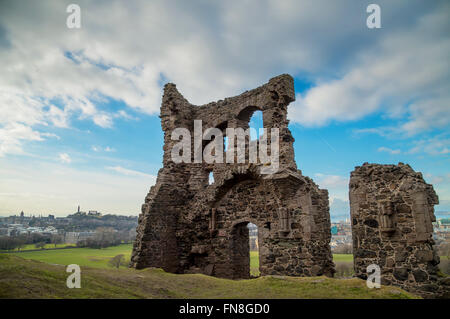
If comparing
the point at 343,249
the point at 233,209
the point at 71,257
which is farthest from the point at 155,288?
the point at 343,249

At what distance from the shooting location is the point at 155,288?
4816mm

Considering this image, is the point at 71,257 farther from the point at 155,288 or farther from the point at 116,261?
the point at 155,288

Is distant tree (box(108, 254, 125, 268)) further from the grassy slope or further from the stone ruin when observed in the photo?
the grassy slope

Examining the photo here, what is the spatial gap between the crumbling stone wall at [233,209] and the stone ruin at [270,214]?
38 mm

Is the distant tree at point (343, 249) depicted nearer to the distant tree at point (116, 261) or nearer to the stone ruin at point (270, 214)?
the stone ruin at point (270, 214)

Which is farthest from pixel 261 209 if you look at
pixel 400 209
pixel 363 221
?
pixel 400 209

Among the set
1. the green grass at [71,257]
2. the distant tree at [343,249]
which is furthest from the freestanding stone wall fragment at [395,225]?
the distant tree at [343,249]

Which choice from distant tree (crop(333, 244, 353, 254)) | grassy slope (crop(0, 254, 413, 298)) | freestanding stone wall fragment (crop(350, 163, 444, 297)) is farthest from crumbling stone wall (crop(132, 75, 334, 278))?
distant tree (crop(333, 244, 353, 254))

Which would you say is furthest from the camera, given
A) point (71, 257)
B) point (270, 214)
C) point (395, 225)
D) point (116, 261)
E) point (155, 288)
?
point (116, 261)

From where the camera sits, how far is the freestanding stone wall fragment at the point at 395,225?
7.09 meters

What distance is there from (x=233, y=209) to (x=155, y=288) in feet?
24.2
